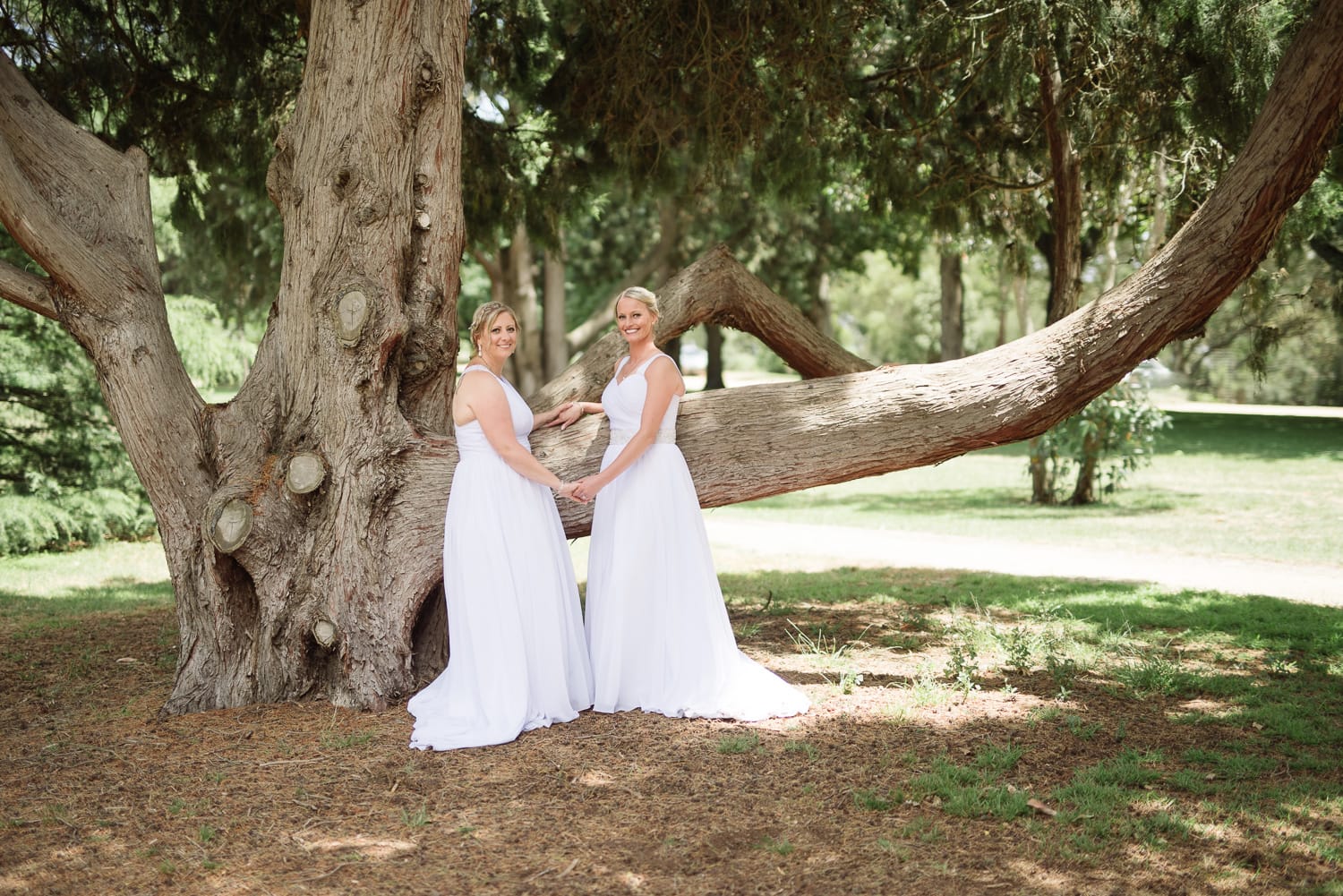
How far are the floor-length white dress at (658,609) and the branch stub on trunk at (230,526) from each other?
1.94 meters

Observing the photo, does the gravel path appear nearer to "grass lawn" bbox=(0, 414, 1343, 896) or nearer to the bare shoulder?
"grass lawn" bbox=(0, 414, 1343, 896)

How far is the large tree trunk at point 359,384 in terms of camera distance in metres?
6.25

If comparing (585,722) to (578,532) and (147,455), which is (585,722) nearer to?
(578,532)

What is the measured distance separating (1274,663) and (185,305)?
1348 cm

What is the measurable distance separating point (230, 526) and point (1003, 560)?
27.5ft

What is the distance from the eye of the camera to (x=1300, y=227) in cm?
938

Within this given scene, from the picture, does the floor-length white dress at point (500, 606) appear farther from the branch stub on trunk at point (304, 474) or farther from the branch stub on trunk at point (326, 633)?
the branch stub on trunk at point (304, 474)

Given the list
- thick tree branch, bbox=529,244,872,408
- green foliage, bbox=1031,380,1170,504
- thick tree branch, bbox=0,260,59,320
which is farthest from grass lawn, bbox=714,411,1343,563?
thick tree branch, bbox=0,260,59,320

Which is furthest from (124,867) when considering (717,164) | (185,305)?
(185,305)

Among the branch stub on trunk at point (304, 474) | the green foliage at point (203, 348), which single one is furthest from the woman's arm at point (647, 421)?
the green foliage at point (203, 348)

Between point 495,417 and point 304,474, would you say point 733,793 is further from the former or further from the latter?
point 304,474

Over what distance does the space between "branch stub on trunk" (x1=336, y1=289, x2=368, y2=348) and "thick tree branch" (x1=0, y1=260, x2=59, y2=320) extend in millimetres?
1738

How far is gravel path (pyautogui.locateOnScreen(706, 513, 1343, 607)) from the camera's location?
34.3 ft

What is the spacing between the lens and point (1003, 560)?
475 inches
